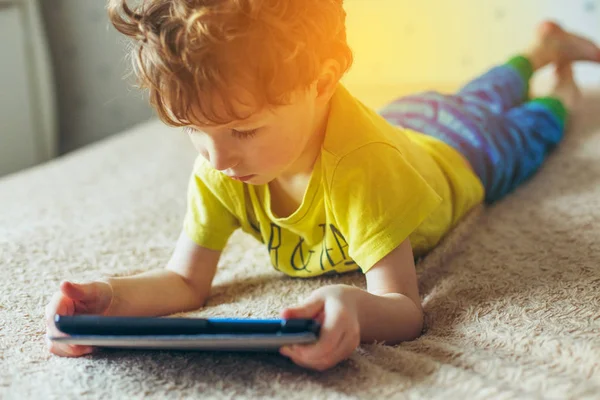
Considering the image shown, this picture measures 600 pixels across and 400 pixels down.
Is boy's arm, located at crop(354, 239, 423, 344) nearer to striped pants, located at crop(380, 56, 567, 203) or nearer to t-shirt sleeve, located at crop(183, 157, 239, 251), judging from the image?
t-shirt sleeve, located at crop(183, 157, 239, 251)

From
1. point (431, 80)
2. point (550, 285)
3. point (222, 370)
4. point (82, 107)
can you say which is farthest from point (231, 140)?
point (82, 107)

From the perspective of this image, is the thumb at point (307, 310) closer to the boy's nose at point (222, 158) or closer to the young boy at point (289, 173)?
the young boy at point (289, 173)

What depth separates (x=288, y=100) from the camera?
2.19 feet

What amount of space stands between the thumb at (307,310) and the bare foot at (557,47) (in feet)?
3.22

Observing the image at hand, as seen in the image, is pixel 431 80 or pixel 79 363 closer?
pixel 79 363

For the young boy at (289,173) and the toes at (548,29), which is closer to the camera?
the young boy at (289,173)

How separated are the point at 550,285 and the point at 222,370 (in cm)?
37

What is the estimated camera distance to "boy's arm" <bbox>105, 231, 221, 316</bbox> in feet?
2.43

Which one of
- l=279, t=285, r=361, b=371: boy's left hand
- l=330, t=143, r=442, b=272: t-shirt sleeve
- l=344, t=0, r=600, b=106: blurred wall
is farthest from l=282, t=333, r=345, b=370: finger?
l=344, t=0, r=600, b=106: blurred wall

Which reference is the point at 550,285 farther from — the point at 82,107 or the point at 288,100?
the point at 82,107

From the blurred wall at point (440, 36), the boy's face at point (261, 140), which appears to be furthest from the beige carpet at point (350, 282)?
the blurred wall at point (440, 36)

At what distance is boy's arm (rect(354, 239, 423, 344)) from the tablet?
9cm

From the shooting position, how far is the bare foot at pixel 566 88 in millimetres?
1399

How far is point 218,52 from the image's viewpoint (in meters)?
0.61
